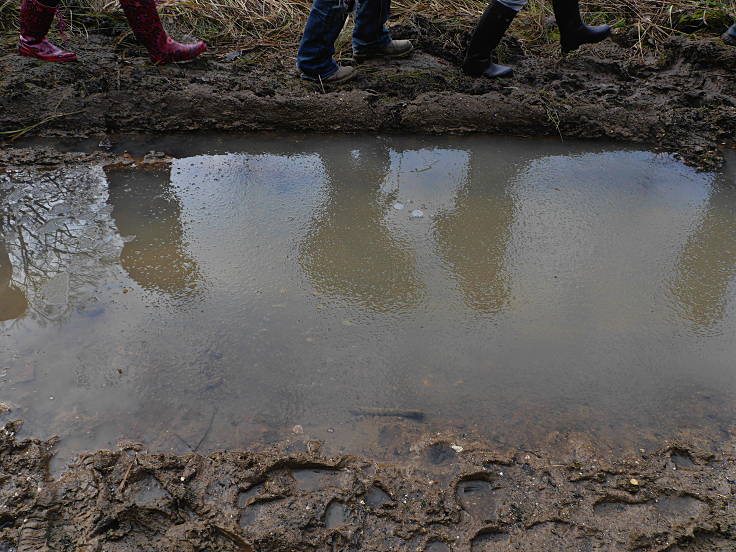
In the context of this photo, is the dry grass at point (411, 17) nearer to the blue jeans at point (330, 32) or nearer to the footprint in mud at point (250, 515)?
the blue jeans at point (330, 32)

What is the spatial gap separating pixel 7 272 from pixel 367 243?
4.90 feet

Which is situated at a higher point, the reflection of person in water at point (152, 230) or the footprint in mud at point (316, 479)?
the reflection of person in water at point (152, 230)

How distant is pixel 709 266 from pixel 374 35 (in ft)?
8.66

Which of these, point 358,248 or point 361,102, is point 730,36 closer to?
point 361,102

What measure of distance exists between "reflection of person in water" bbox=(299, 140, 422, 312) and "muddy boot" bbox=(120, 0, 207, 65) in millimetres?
1443

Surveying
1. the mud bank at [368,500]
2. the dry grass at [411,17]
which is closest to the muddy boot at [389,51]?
the dry grass at [411,17]

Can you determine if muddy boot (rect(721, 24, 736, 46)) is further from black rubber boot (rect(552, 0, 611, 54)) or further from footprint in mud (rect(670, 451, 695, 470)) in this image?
footprint in mud (rect(670, 451, 695, 470))

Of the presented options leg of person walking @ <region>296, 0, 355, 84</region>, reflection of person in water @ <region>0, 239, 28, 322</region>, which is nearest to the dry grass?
leg of person walking @ <region>296, 0, 355, 84</region>

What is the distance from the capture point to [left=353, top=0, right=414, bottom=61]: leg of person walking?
12.2 ft

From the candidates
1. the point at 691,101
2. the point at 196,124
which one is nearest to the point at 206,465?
the point at 196,124

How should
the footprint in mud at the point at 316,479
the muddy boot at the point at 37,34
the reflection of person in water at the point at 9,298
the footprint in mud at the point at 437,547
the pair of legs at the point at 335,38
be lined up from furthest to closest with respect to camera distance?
1. the pair of legs at the point at 335,38
2. the muddy boot at the point at 37,34
3. the reflection of person in water at the point at 9,298
4. the footprint in mud at the point at 316,479
5. the footprint in mud at the point at 437,547

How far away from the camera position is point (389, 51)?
388 cm

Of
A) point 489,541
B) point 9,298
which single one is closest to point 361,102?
point 9,298

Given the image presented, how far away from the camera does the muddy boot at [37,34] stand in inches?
127
